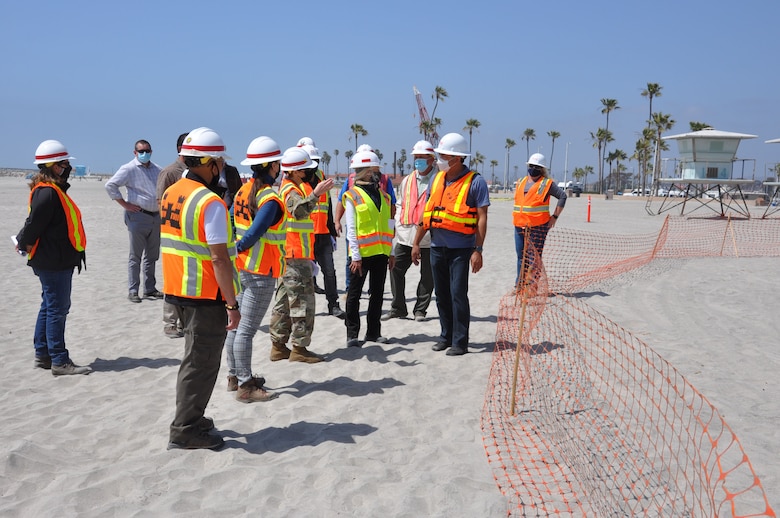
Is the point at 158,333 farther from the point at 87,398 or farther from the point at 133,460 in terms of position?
the point at 133,460

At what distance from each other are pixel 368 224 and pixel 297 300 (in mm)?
1071

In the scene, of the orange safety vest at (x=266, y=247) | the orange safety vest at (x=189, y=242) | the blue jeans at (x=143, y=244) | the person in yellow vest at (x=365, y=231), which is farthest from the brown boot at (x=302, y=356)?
the blue jeans at (x=143, y=244)

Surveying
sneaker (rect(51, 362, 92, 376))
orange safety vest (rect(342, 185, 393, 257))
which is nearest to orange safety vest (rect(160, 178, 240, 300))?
sneaker (rect(51, 362, 92, 376))

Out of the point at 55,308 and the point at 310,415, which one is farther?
the point at 55,308

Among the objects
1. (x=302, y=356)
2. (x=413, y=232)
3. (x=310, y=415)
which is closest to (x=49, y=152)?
(x=302, y=356)

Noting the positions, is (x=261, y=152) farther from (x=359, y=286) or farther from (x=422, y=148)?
(x=422, y=148)

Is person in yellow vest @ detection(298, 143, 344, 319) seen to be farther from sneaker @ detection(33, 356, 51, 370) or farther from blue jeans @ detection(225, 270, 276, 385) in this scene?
sneaker @ detection(33, 356, 51, 370)

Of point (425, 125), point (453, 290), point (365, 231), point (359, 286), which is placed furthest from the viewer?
point (425, 125)

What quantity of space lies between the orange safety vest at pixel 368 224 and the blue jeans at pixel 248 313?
58.3 inches

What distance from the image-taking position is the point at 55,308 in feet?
16.7

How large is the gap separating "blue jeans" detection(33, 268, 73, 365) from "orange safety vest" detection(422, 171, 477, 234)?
127 inches

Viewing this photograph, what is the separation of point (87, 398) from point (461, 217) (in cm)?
346

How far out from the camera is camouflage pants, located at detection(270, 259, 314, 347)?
5348 mm

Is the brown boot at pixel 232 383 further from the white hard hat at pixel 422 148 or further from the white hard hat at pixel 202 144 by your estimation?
the white hard hat at pixel 422 148
